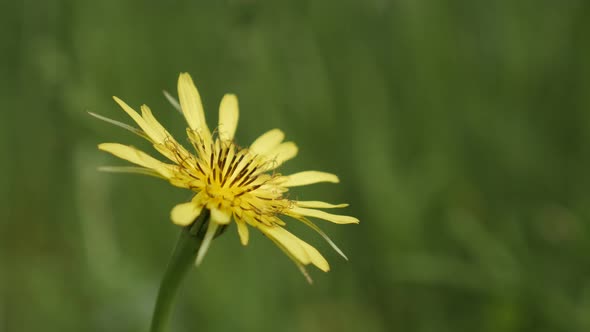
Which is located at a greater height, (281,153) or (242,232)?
(281,153)

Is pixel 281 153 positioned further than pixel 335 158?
No

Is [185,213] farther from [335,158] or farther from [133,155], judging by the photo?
[335,158]

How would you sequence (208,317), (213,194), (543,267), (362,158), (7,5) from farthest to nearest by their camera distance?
(7,5)
(362,158)
(543,267)
(208,317)
(213,194)

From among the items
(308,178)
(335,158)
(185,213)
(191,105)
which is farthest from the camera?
(335,158)

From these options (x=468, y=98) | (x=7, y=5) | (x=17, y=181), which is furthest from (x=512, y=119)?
(x=7, y=5)

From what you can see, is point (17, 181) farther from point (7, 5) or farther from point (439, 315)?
point (439, 315)

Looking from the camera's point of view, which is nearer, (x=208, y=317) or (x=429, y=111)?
(x=208, y=317)

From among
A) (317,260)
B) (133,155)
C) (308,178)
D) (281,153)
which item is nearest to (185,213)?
(133,155)
